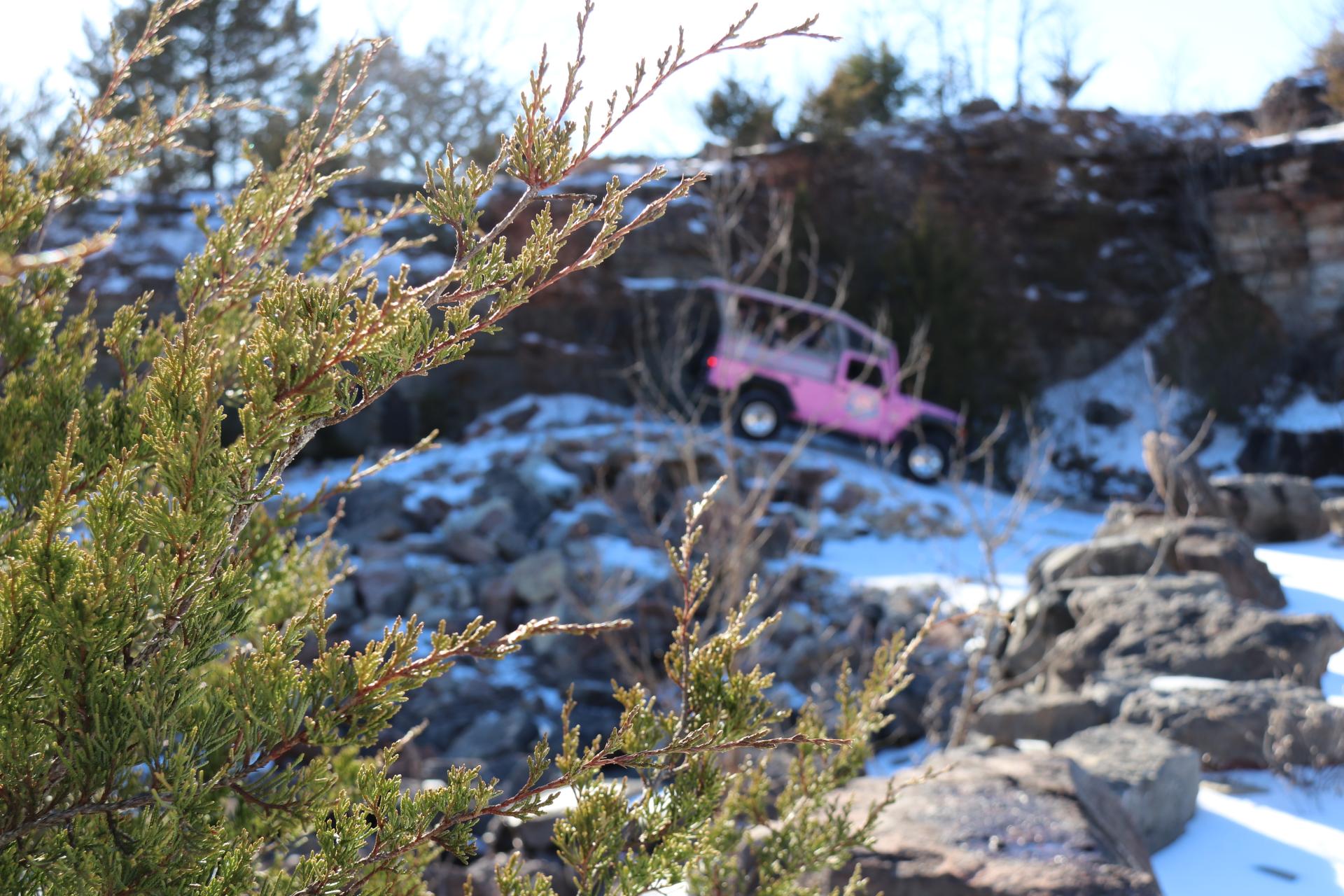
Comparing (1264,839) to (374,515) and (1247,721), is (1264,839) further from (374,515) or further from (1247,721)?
(374,515)

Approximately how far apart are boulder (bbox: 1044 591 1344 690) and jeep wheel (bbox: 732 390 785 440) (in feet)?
21.0

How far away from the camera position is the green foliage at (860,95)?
17484 mm

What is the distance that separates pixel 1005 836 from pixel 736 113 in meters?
17.2

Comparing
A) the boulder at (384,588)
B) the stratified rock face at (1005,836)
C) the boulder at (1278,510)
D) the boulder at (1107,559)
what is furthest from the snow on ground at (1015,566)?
the boulder at (384,588)

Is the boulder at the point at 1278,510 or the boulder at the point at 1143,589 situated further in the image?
the boulder at the point at 1278,510

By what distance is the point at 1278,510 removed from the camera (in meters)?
8.03

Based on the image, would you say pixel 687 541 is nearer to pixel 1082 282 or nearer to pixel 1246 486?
pixel 1246 486

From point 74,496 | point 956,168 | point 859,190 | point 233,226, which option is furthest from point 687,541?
point 956,168

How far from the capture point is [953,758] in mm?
3270


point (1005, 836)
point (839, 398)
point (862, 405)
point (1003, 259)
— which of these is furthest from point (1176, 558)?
point (1003, 259)

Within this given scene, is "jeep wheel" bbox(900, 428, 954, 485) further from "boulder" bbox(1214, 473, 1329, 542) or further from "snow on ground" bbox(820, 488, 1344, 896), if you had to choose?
"snow on ground" bbox(820, 488, 1344, 896)

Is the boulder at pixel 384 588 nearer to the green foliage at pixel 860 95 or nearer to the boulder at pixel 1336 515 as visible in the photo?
the boulder at pixel 1336 515

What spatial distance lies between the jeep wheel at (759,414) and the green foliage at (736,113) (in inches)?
302

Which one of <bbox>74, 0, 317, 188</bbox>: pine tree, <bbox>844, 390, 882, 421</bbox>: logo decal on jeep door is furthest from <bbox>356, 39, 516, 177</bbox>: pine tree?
<bbox>844, 390, 882, 421</bbox>: logo decal on jeep door
